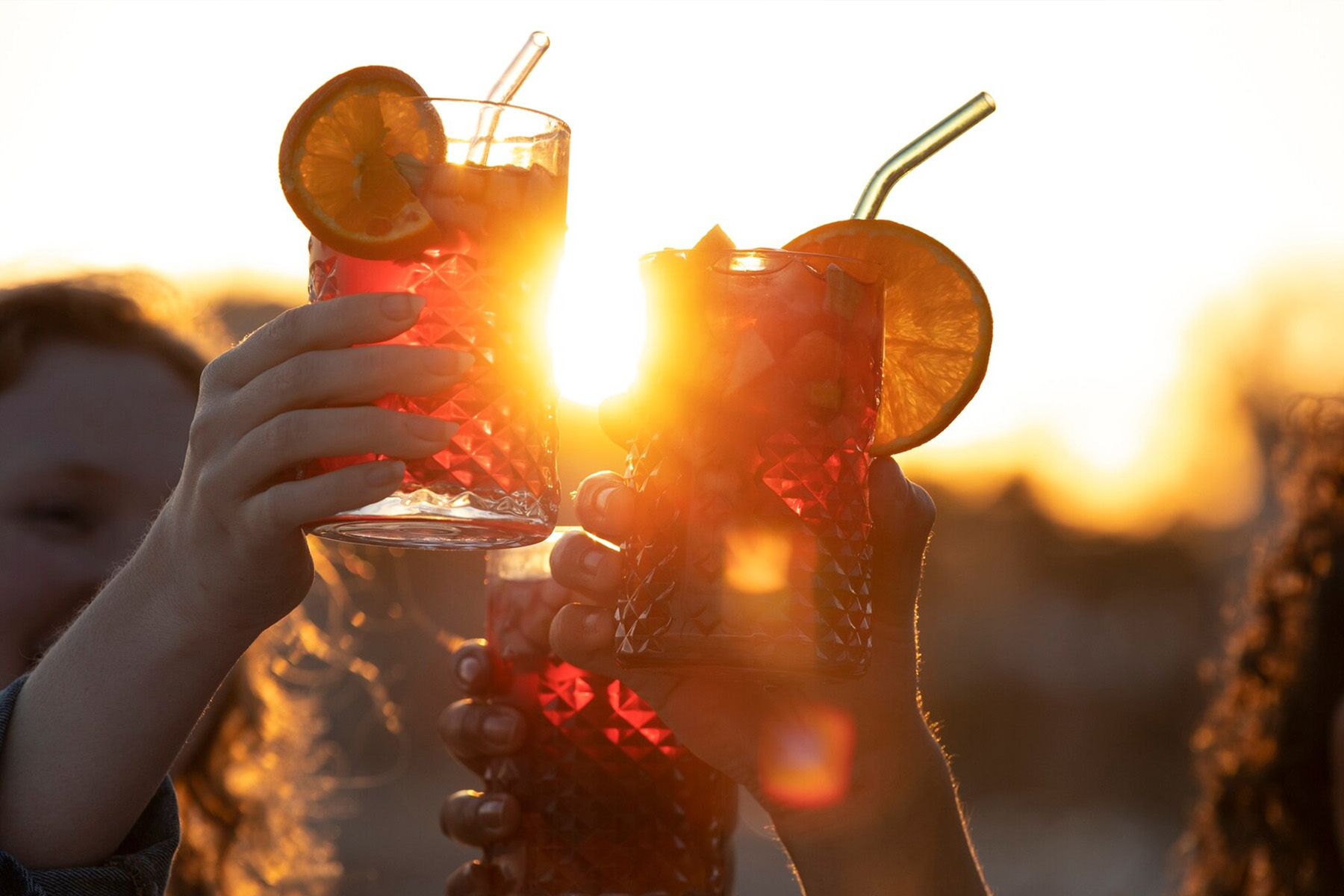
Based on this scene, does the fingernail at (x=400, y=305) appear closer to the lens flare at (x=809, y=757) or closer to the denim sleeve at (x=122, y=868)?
the denim sleeve at (x=122, y=868)

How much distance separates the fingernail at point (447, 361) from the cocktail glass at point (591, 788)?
2.59 feet

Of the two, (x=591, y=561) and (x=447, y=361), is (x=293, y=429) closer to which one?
(x=447, y=361)

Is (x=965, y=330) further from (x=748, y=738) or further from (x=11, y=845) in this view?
(x=11, y=845)

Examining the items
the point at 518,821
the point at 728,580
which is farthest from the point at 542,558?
the point at 728,580

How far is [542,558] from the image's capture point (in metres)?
2.63

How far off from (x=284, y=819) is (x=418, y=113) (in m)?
3.06

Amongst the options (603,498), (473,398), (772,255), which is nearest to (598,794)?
(603,498)

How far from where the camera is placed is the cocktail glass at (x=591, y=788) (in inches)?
101

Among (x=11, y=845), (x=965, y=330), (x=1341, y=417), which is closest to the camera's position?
(x=11, y=845)

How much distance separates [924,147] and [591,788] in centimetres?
125

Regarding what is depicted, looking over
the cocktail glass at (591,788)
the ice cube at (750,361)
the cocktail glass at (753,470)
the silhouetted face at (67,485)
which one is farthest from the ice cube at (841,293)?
the silhouetted face at (67,485)

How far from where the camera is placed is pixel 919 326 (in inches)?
89.0

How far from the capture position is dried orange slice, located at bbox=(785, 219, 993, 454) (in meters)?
2.13

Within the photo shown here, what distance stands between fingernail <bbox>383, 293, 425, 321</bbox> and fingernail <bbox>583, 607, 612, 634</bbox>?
1.94 ft
